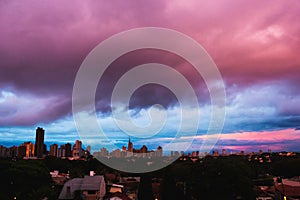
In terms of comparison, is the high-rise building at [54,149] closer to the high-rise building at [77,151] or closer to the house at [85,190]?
the high-rise building at [77,151]

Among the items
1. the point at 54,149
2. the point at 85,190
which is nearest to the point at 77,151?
the point at 54,149

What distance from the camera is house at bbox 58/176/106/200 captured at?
1047 inches

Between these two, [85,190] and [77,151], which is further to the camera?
[77,151]

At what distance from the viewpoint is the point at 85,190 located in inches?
1084

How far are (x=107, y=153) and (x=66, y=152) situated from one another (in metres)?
56.6

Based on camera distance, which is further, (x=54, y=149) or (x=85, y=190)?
(x=54, y=149)

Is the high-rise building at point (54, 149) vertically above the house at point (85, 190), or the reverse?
the high-rise building at point (54, 149)

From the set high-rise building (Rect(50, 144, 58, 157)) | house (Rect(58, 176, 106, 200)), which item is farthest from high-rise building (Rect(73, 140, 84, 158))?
house (Rect(58, 176, 106, 200))

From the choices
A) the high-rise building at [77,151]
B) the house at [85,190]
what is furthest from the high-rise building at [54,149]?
the house at [85,190]

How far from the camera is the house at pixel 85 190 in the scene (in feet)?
87.2

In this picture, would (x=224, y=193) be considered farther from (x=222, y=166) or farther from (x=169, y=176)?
(x=169, y=176)

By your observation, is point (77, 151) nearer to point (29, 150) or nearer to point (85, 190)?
point (29, 150)

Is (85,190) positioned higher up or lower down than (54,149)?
lower down

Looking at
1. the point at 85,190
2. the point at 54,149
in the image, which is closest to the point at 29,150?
the point at 54,149
